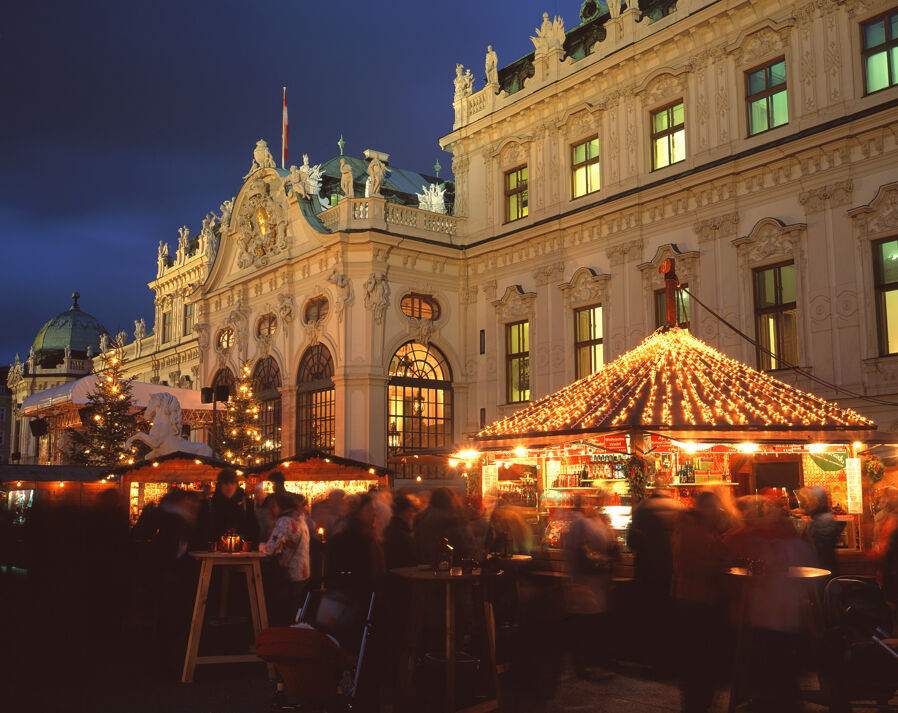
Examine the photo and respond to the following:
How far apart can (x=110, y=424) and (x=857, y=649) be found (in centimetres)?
2256

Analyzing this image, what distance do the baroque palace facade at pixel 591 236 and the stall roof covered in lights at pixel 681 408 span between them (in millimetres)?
4942

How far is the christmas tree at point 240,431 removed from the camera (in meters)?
29.1

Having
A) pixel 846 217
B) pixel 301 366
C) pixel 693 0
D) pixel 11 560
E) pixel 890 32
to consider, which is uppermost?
pixel 693 0

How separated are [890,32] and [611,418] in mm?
11553

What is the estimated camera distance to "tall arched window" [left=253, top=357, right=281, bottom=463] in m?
30.5

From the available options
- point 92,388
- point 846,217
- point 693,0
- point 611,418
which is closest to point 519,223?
point 693,0

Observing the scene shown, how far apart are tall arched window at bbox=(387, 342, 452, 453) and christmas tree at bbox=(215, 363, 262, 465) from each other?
17.3 feet

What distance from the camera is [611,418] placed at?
13047 mm

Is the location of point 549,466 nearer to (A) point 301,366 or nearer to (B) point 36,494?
(B) point 36,494

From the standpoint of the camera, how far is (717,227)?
21422 mm

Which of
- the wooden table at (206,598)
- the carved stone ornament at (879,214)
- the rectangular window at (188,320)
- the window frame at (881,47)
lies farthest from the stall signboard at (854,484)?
the rectangular window at (188,320)

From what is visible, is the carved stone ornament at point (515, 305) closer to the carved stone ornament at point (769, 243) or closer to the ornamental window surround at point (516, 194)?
Answer: the ornamental window surround at point (516, 194)

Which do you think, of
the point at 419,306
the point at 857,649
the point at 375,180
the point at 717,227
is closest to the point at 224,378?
the point at 419,306

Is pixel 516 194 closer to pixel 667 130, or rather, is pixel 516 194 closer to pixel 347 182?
pixel 347 182
